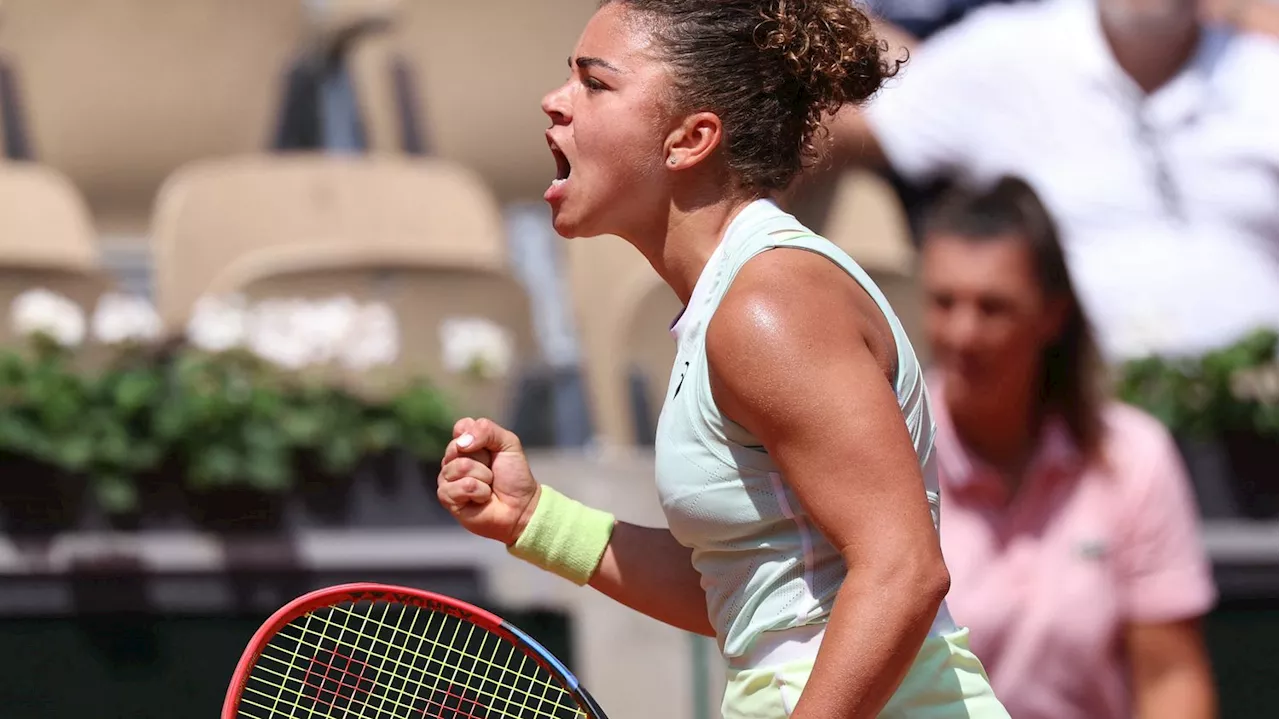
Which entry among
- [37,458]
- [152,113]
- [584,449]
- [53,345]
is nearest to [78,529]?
[37,458]

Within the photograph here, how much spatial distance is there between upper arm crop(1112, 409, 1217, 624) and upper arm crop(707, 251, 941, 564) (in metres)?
1.27

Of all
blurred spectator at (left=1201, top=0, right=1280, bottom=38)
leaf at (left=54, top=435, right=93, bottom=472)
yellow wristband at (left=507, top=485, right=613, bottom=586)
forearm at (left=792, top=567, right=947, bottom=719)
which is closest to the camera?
forearm at (left=792, top=567, right=947, bottom=719)

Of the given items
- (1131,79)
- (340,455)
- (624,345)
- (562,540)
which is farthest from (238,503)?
(1131,79)

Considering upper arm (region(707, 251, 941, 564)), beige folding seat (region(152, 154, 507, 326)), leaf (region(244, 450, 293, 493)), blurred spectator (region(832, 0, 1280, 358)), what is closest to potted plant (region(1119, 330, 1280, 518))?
blurred spectator (region(832, 0, 1280, 358))

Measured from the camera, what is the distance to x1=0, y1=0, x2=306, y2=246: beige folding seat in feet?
13.4

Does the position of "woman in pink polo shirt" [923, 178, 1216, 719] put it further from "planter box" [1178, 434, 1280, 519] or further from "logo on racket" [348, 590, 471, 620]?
"logo on racket" [348, 590, 471, 620]

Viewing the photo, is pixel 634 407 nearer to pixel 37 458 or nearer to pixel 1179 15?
pixel 37 458

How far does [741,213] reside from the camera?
1358 mm

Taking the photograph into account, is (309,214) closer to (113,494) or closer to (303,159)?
(303,159)

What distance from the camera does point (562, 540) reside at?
1.50 m

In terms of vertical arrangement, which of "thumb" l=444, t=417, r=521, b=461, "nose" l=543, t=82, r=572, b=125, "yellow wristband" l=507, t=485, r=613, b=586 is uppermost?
"nose" l=543, t=82, r=572, b=125

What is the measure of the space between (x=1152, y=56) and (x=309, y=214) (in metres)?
1.87

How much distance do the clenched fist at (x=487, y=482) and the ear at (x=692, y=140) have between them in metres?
0.30

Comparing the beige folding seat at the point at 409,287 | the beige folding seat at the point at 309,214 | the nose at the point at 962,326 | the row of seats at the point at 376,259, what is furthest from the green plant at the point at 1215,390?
the beige folding seat at the point at 309,214
